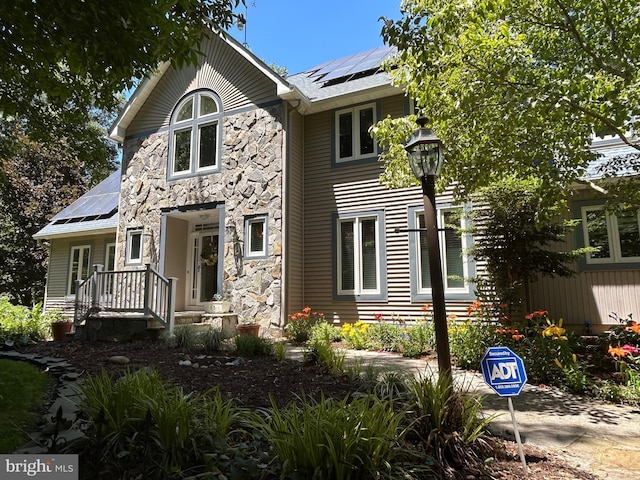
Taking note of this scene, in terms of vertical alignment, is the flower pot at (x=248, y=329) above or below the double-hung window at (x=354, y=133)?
below

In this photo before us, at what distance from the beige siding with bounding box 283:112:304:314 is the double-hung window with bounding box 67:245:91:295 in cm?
844

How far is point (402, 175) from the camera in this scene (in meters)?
6.51

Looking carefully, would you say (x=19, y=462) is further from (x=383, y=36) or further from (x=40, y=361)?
(x=383, y=36)

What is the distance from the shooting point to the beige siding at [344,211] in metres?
8.89

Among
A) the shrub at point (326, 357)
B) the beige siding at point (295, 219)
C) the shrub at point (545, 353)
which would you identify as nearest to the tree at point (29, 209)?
the beige siding at point (295, 219)

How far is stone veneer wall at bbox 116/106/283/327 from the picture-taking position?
9234 millimetres

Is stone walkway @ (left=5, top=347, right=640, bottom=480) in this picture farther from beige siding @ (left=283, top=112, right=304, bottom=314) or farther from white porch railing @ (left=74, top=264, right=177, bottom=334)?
beige siding @ (left=283, top=112, right=304, bottom=314)

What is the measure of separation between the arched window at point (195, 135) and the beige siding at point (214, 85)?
0.27 meters

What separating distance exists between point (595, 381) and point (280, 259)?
611cm

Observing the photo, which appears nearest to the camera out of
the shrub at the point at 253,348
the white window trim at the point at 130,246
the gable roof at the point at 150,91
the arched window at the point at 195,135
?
the shrub at the point at 253,348

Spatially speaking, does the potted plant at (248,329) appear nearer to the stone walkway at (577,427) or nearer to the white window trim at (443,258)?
the white window trim at (443,258)

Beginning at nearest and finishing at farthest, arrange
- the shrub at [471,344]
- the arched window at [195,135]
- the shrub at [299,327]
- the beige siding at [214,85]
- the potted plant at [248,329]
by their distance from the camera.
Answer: the shrub at [471,344], the shrub at [299,327], the potted plant at [248,329], the beige siding at [214,85], the arched window at [195,135]

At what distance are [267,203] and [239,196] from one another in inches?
33.9

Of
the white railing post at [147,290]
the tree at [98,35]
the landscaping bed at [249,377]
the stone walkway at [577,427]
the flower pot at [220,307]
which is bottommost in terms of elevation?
the stone walkway at [577,427]
